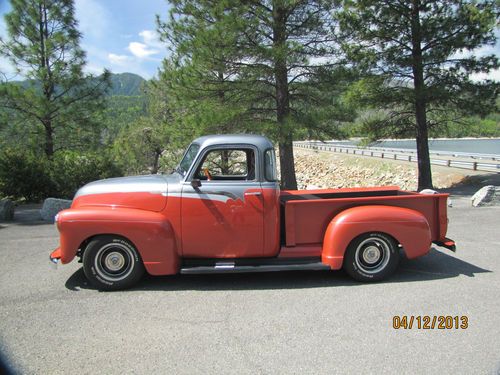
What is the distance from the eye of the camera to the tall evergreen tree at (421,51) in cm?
1413

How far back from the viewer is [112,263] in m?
4.77

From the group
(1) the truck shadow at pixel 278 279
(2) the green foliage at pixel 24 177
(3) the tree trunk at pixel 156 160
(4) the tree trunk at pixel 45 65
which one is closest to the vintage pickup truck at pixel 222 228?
(1) the truck shadow at pixel 278 279

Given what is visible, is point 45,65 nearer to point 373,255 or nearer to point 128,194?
point 128,194

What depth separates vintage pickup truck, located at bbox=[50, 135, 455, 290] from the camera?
4.67 meters

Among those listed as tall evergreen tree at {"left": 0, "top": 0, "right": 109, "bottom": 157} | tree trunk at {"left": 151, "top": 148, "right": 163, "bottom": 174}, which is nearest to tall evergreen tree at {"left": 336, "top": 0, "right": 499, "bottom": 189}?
tall evergreen tree at {"left": 0, "top": 0, "right": 109, "bottom": 157}

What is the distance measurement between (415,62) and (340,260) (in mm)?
12320

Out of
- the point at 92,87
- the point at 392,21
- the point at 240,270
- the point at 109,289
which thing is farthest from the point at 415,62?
the point at 109,289

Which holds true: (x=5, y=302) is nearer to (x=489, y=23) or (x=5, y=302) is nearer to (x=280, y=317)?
(x=280, y=317)

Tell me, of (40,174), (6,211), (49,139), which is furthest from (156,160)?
(6,211)

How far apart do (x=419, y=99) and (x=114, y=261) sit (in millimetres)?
13435

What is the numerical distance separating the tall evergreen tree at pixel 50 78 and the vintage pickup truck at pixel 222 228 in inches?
397

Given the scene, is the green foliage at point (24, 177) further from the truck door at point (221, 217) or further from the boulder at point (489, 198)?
the boulder at point (489, 198)

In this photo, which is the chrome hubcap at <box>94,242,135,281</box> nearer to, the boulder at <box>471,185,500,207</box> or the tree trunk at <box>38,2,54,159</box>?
the boulder at <box>471,185,500,207</box>

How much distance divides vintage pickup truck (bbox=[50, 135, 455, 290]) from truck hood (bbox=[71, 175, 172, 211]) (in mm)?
12
